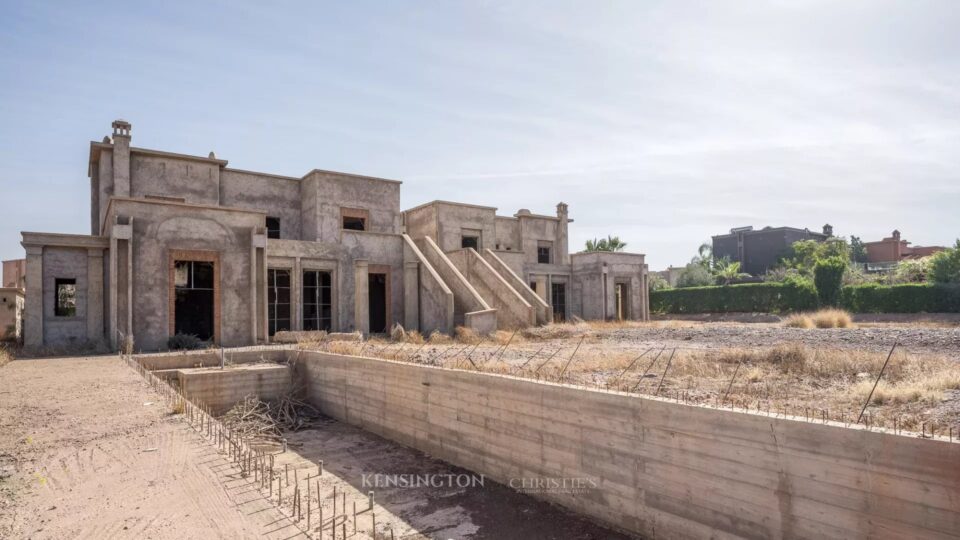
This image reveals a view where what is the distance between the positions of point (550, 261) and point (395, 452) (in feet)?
76.8

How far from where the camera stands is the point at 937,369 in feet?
33.3

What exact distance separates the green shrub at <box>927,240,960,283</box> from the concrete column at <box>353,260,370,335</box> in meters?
29.7

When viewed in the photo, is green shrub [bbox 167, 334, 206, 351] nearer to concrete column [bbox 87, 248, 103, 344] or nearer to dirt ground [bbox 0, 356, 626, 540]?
concrete column [bbox 87, 248, 103, 344]

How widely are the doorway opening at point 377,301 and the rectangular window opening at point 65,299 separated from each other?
10314mm

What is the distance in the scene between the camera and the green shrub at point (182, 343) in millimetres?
17734

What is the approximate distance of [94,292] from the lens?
18031mm

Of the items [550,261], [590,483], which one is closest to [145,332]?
[590,483]

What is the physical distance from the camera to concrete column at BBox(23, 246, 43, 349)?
55.7 feet

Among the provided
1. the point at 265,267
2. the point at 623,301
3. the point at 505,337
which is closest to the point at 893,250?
the point at 623,301

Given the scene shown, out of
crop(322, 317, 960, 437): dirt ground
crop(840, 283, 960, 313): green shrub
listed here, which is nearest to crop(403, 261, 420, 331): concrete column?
crop(322, 317, 960, 437): dirt ground

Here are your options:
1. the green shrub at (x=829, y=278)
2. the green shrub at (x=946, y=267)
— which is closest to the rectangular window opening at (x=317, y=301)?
the green shrub at (x=829, y=278)

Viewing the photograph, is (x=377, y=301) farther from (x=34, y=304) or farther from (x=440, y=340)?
(x=34, y=304)

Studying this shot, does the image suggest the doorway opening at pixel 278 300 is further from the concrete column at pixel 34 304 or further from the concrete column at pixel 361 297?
the concrete column at pixel 34 304

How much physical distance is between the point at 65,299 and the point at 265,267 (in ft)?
25.8
